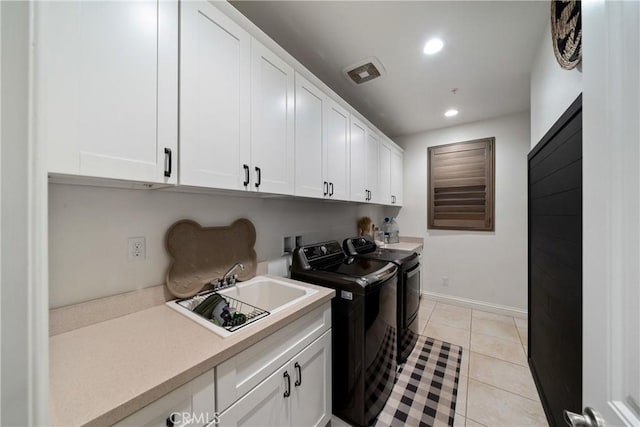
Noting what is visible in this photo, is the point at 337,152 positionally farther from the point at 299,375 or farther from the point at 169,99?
the point at 299,375

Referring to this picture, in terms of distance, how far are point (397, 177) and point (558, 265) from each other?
2335mm

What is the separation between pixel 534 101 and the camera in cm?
189

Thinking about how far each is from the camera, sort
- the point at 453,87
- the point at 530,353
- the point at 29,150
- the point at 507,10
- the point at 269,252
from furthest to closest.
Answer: the point at 453,87 → the point at 530,353 → the point at 269,252 → the point at 507,10 → the point at 29,150

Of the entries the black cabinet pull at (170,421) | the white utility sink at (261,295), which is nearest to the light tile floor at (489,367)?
the white utility sink at (261,295)

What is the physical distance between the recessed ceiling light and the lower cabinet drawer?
204 centimetres

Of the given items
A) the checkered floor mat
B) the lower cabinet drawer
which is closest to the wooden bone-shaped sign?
the lower cabinet drawer

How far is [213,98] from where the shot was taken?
43.4 inches

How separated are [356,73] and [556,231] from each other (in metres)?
1.88

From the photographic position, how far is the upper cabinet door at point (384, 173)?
288cm

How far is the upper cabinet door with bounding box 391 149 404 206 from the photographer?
3287 millimetres

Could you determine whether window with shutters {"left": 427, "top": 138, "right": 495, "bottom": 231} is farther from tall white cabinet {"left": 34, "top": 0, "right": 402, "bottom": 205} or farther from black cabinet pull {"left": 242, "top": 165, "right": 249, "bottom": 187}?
black cabinet pull {"left": 242, "top": 165, "right": 249, "bottom": 187}

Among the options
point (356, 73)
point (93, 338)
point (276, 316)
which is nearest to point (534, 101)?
point (356, 73)

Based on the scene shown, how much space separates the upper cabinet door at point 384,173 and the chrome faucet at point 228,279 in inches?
76.1

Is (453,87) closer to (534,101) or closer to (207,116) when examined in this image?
(534,101)
